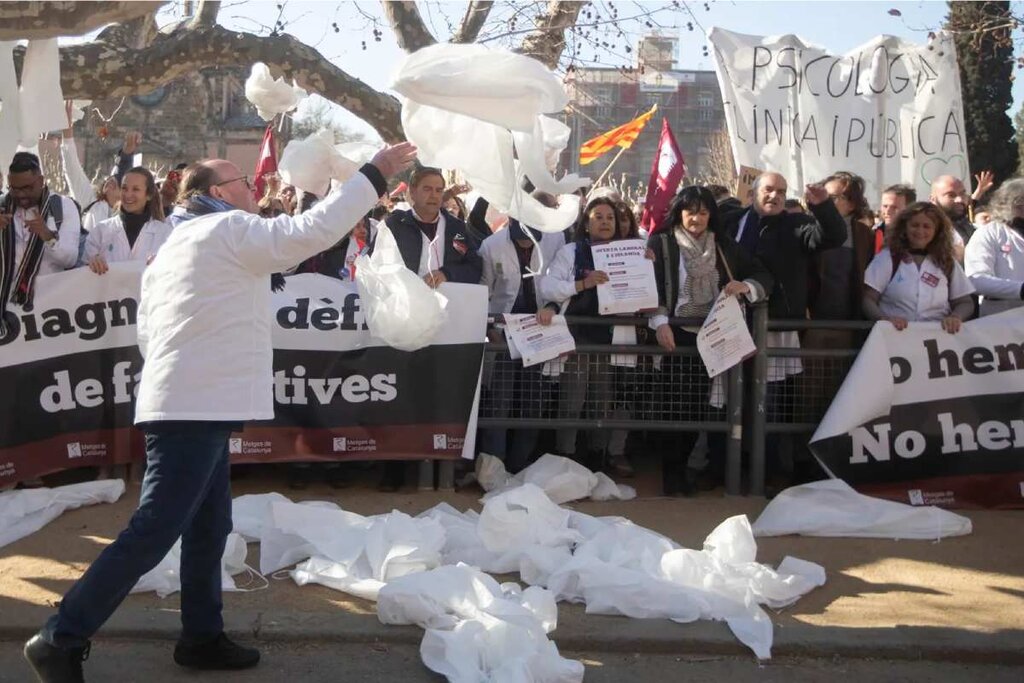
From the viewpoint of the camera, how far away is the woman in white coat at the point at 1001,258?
744 cm

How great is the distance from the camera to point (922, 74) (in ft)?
32.7

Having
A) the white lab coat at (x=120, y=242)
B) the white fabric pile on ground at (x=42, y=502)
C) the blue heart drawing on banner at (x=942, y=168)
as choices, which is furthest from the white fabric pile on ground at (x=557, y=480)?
the blue heart drawing on banner at (x=942, y=168)

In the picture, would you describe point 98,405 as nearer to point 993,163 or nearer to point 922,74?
point 922,74

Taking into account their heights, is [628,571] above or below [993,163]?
below

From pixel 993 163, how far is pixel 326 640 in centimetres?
2591

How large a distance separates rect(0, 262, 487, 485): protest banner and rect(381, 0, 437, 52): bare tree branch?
14.5 feet

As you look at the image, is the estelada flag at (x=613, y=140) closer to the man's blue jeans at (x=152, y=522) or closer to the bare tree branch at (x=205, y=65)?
the bare tree branch at (x=205, y=65)

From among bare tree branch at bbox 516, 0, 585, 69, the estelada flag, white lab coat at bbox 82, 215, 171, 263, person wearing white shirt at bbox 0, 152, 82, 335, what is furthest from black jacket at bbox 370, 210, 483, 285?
the estelada flag

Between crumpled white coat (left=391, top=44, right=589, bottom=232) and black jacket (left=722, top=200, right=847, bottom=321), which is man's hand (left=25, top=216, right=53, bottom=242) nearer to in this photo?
crumpled white coat (left=391, top=44, right=589, bottom=232)

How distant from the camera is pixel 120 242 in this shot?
24.0ft

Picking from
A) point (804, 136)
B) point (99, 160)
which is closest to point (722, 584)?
point (804, 136)

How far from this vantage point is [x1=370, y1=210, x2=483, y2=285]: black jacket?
23.9 feet

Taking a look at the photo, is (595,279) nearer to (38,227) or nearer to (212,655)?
(38,227)

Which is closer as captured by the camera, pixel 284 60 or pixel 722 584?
pixel 722 584
